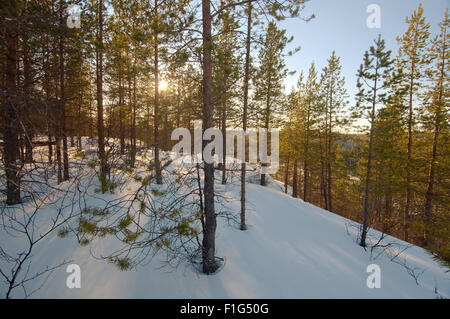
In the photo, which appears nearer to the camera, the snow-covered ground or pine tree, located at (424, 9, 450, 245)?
the snow-covered ground

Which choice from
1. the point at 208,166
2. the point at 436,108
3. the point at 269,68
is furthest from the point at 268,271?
the point at 436,108

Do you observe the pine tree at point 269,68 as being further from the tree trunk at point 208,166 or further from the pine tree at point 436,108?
the pine tree at point 436,108

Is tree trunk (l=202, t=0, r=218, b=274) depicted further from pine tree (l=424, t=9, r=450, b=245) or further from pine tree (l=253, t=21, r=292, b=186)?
pine tree (l=424, t=9, r=450, b=245)

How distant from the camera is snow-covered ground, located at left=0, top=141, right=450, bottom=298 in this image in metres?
4.01

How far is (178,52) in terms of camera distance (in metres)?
3.78

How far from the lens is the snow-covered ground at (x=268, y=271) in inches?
158

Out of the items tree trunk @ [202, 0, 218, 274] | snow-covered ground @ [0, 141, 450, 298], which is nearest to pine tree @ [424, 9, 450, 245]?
snow-covered ground @ [0, 141, 450, 298]

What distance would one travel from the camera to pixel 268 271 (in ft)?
17.0

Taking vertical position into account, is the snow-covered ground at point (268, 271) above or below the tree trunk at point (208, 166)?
below

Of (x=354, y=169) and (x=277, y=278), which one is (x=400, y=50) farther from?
(x=277, y=278)

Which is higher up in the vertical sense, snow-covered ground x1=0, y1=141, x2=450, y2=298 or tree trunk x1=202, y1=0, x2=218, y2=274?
tree trunk x1=202, y1=0, x2=218, y2=274

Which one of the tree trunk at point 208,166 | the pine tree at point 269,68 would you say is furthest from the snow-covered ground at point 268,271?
the pine tree at point 269,68
